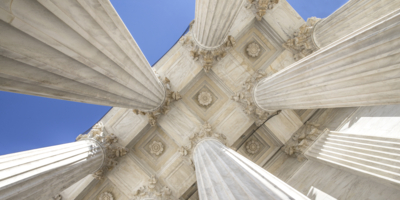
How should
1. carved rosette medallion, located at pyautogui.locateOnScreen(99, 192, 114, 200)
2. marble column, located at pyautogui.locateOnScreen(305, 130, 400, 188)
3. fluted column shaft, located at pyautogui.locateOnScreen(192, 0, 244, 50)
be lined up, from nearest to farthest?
marble column, located at pyautogui.locateOnScreen(305, 130, 400, 188)
fluted column shaft, located at pyautogui.locateOnScreen(192, 0, 244, 50)
carved rosette medallion, located at pyautogui.locateOnScreen(99, 192, 114, 200)

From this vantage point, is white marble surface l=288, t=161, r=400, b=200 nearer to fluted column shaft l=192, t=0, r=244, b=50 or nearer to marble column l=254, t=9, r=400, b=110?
marble column l=254, t=9, r=400, b=110

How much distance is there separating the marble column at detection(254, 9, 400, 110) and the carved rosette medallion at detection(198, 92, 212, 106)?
6.20m

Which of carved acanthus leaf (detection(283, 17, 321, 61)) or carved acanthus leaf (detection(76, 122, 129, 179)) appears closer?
carved acanthus leaf (detection(76, 122, 129, 179))

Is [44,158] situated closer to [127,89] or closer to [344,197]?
[127,89]

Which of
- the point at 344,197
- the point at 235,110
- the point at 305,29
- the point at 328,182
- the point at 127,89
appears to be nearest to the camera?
the point at 127,89

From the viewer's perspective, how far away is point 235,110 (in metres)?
12.0

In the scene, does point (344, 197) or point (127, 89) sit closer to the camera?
point (127, 89)

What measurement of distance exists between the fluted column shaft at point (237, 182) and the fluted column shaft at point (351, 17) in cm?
895

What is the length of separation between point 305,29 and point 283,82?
5.99 m

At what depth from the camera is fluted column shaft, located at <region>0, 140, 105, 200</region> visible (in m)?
4.70

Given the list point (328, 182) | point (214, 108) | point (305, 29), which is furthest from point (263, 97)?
point (305, 29)

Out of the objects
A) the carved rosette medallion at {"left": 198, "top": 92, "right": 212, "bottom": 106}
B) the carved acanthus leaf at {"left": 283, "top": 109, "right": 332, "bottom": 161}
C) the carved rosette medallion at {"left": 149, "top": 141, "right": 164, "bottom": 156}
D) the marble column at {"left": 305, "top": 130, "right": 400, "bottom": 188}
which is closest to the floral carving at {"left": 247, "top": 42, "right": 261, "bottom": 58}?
the carved rosette medallion at {"left": 198, "top": 92, "right": 212, "bottom": 106}

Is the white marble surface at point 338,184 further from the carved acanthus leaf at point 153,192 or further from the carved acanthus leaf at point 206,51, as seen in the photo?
the carved acanthus leaf at point 206,51

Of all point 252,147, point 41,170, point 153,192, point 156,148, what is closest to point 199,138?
point 156,148
